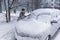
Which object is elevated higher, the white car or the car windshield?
the car windshield

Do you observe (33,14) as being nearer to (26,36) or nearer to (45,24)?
(45,24)

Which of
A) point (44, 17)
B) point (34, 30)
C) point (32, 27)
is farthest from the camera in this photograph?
point (44, 17)

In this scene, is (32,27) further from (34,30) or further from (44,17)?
(44,17)

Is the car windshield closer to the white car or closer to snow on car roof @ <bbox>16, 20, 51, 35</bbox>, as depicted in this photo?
→ the white car

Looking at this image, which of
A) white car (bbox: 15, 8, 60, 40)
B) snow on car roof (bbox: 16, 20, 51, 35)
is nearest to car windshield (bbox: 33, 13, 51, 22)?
white car (bbox: 15, 8, 60, 40)

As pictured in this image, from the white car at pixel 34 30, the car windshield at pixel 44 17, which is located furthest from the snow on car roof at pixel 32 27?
the car windshield at pixel 44 17

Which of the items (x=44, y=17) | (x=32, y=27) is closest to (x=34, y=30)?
(x=32, y=27)

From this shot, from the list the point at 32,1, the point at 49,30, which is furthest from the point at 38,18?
the point at 32,1

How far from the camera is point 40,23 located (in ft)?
26.5

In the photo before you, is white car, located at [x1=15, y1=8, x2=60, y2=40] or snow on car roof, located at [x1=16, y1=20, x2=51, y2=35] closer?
white car, located at [x1=15, y1=8, x2=60, y2=40]

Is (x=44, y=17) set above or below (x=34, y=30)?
above

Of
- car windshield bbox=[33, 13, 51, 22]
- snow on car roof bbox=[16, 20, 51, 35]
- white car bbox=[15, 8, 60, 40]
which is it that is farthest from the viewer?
car windshield bbox=[33, 13, 51, 22]

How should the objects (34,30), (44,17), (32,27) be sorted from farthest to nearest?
(44,17) < (32,27) < (34,30)

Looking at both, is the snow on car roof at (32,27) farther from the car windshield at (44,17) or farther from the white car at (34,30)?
the car windshield at (44,17)
